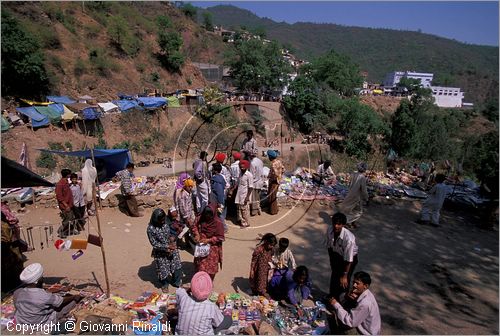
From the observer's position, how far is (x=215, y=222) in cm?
439

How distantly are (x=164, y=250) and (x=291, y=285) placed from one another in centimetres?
175

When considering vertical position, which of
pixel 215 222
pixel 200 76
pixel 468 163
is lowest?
pixel 468 163

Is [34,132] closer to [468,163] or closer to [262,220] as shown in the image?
[262,220]

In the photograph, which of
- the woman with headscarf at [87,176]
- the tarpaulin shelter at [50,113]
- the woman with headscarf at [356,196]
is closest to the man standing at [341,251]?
the woman with headscarf at [356,196]

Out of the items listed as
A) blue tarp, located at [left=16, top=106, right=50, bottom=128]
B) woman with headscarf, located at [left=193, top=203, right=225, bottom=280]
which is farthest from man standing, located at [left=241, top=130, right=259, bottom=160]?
blue tarp, located at [left=16, top=106, right=50, bottom=128]

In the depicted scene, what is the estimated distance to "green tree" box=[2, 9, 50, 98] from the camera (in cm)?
1778

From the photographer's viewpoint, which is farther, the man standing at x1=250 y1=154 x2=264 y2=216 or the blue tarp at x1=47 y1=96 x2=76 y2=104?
the blue tarp at x1=47 y1=96 x2=76 y2=104

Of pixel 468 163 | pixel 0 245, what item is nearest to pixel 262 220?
pixel 0 245

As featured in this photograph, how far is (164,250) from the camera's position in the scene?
4305 millimetres

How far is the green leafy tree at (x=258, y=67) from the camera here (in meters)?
35.5

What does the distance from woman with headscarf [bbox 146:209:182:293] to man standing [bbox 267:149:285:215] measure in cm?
328

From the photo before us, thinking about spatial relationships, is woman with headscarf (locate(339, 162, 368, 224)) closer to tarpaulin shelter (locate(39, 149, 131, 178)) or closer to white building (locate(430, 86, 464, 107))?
tarpaulin shelter (locate(39, 149, 131, 178))

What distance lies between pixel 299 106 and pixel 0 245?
27935 mm

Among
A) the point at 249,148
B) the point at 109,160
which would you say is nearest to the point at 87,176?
the point at 249,148
